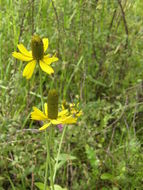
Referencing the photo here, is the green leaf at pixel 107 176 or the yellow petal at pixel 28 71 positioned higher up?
the yellow petal at pixel 28 71

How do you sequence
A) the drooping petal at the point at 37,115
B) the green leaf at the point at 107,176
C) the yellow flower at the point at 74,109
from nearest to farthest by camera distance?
the drooping petal at the point at 37,115 → the yellow flower at the point at 74,109 → the green leaf at the point at 107,176

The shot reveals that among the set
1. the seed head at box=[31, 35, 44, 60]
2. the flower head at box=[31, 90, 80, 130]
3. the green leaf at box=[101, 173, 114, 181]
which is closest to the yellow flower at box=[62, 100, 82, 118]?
the flower head at box=[31, 90, 80, 130]

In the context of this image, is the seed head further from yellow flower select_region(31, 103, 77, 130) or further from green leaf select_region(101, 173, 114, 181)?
green leaf select_region(101, 173, 114, 181)

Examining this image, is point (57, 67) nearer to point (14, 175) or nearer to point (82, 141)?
point (82, 141)

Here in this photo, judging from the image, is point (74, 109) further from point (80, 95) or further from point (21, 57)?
point (80, 95)

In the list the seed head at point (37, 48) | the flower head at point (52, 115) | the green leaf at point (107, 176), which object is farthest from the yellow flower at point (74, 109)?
the green leaf at point (107, 176)

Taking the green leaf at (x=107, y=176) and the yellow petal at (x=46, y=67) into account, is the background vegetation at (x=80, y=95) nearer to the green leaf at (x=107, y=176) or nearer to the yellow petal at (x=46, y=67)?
the green leaf at (x=107, y=176)

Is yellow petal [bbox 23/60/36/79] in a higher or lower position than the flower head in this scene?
higher

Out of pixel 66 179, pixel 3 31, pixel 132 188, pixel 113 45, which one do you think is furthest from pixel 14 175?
pixel 113 45
